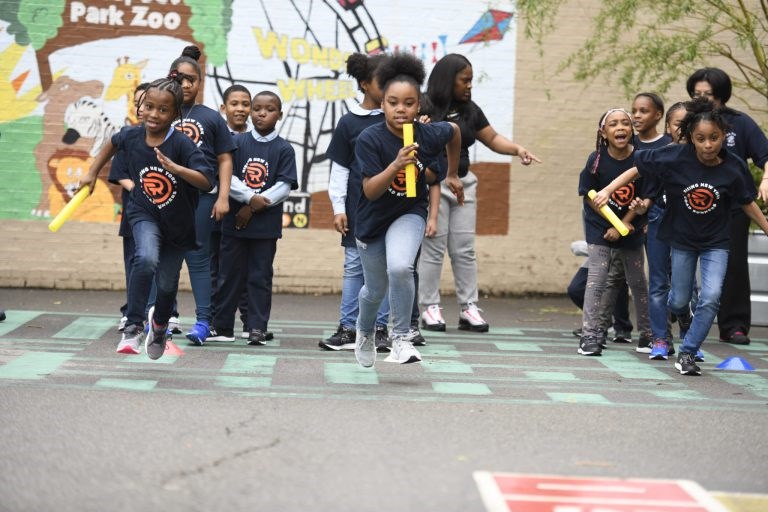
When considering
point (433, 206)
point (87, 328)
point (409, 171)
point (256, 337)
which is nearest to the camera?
point (409, 171)

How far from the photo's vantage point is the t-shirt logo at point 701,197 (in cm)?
821

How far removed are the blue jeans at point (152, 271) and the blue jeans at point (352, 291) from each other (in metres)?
1.53

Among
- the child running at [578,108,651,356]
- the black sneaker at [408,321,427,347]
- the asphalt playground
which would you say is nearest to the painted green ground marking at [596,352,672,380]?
the asphalt playground

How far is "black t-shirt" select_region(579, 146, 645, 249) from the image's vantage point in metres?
9.18

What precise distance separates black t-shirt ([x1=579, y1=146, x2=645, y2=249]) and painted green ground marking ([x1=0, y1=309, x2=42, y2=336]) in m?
4.16

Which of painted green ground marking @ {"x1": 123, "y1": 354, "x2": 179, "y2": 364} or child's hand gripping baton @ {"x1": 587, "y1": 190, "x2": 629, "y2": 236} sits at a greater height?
child's hand gripping baton @ {"x1": 587, "y1": 190, "x2": 629, "y2": 236}

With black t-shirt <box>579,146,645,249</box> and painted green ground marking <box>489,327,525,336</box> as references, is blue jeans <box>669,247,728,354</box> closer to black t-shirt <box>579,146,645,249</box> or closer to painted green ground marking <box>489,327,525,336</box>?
black t-shirt <box>579,146,645,249</box>

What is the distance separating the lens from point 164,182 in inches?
300

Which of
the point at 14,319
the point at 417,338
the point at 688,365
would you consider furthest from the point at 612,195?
the point at 14,319

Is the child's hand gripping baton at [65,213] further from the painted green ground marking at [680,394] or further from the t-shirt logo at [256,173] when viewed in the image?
the painted green ground marking at [680,394]

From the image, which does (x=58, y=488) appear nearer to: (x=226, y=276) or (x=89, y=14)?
(x=226, y=276)

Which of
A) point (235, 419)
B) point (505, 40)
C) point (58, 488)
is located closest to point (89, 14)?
point (505, 40)

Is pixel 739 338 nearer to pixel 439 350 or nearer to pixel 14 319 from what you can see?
pixel 439 350

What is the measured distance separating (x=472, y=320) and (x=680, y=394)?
3.24m
